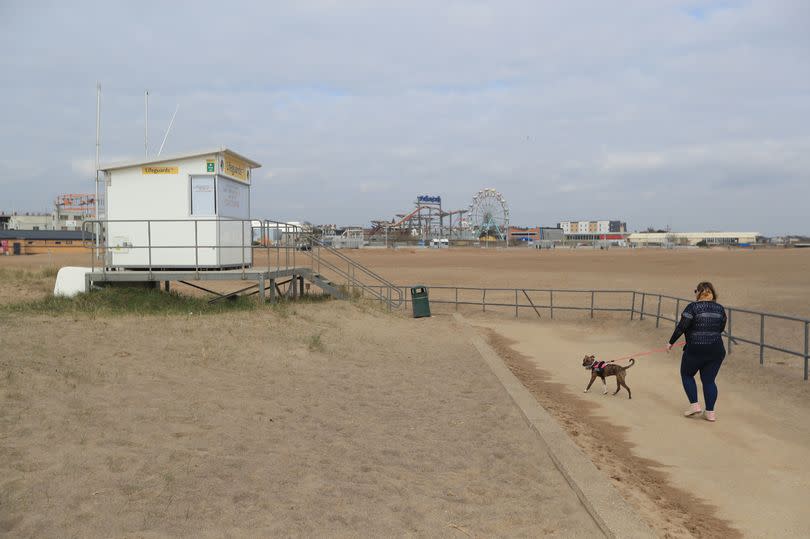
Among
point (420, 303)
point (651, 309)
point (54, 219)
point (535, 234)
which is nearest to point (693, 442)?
point (420, 303)

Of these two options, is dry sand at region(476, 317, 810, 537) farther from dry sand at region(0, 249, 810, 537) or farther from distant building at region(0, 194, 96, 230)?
distant building at region(0, 194, 96, 230)

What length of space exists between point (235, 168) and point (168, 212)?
5.77 ft

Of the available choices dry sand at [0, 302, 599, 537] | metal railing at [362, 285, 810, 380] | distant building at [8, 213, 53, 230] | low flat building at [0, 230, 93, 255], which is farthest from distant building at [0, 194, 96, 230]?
dry sand at [0, 302, 599, 537]

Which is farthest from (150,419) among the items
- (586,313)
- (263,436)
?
(586,313)

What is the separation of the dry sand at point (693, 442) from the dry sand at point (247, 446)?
2.54 feet

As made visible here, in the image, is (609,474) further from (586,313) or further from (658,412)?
(586,313)

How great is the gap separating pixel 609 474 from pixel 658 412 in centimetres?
313

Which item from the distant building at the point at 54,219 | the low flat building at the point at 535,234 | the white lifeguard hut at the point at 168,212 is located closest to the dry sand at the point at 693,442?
the white lifeguard hut at the point at 168,212

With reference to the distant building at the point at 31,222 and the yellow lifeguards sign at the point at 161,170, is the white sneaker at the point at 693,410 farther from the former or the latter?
the distant building at the point at 31,222

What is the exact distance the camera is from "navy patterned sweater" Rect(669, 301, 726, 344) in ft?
24.4

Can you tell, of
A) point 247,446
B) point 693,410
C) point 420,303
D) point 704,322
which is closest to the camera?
point 247,446

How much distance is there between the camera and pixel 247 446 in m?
5.24

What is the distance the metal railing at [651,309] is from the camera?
11633 millimetres

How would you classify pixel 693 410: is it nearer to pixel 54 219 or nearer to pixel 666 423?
pixel 666 423
